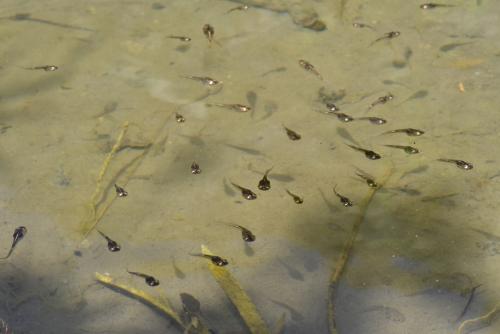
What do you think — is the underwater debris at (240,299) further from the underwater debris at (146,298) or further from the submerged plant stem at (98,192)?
the submerged plant stem at (98,192)

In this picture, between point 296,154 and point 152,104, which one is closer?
point 296,154

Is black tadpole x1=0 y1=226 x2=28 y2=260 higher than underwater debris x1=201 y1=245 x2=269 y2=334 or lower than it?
lower

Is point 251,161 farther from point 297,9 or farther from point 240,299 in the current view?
point 297,9

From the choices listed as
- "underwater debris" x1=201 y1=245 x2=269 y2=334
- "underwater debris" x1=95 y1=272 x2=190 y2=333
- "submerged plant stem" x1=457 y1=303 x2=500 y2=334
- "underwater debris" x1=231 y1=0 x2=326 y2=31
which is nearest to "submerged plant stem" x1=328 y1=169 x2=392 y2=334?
"underwater debris" x1=201 y1=245 x2=269 y2=334

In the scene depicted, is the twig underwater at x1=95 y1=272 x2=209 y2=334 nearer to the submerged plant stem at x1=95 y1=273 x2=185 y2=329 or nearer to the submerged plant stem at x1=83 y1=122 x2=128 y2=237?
the submerged plant stem at x1=95 y1=273 x2=185 y2=329

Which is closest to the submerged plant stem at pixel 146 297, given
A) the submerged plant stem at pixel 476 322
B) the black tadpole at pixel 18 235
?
the black tadpole at pixel 18 235

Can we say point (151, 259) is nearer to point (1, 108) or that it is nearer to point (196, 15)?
point (1, 108)

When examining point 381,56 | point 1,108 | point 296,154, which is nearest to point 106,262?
point 296,154
